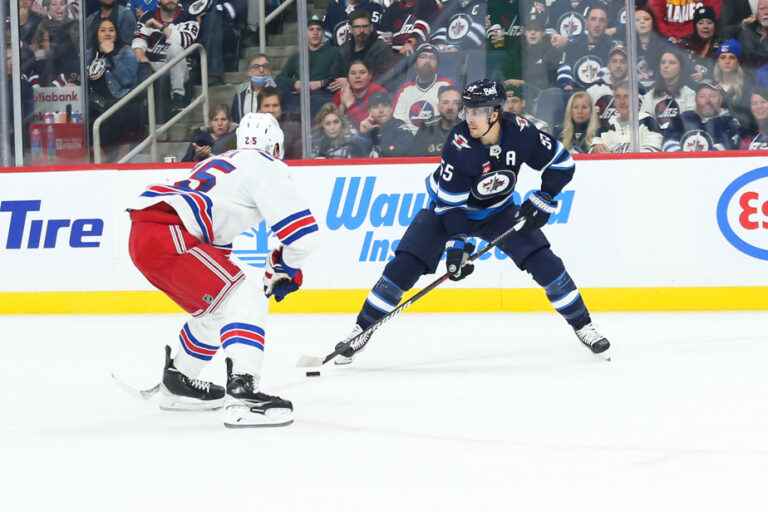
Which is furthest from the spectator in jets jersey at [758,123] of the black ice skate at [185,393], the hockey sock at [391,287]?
the black ice skate at [185,393]

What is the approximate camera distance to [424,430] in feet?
11.8

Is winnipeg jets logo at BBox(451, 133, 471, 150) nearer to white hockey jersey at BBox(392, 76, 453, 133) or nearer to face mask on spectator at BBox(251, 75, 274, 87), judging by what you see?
white hockey jersey at BBox(392, 76, 453, 133)

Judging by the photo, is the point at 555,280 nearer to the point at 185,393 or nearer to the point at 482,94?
the point at 482,94

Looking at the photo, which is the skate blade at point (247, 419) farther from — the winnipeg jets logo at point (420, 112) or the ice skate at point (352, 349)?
the winnipeg jets logo at point (420, 112)

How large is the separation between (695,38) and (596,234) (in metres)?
1.29

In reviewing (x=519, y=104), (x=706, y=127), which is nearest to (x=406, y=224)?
(x=519, y=104)

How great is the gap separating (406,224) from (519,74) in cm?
107

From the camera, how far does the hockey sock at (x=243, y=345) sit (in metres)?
3.58

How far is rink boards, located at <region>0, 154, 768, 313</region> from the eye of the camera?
6516mm

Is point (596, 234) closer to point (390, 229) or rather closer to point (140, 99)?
point (390, 229)

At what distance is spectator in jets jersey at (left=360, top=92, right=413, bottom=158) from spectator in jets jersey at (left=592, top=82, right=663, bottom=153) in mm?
1016

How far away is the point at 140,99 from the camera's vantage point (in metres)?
7.51

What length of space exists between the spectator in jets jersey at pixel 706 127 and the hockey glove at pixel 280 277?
3.66 m

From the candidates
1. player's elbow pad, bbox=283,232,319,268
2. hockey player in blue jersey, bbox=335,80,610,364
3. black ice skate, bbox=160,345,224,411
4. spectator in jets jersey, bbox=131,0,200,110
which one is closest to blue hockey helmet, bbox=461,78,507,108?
hockey player in blue jersey, bbox=335,80,610,364
